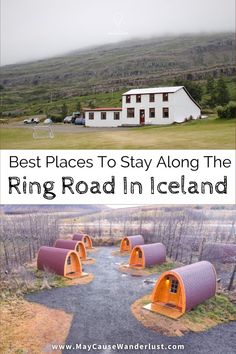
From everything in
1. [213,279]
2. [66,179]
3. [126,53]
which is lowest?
[213,279]

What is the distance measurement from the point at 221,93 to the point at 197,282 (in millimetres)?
6169

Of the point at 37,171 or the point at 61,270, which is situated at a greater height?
the point at 37,171

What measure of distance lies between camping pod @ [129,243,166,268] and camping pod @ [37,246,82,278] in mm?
2561

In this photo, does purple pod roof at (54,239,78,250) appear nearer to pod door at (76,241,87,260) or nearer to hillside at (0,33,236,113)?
pod door at (76,241,87,260)

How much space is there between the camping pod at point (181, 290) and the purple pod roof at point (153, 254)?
4.92 meters

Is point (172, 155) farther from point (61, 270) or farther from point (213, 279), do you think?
point (61, 270)

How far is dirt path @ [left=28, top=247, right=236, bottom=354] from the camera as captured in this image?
412 inches

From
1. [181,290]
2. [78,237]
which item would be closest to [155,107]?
[181,290]

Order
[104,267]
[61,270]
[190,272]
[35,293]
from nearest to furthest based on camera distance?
[190,272] < [35,293] < [61,270] < [104,267]

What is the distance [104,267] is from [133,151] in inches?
408

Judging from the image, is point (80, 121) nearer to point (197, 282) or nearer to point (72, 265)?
point (197, 282)

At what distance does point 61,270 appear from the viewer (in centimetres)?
1703

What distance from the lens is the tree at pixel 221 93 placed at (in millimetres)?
9260

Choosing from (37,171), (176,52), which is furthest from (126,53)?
(37,171)
